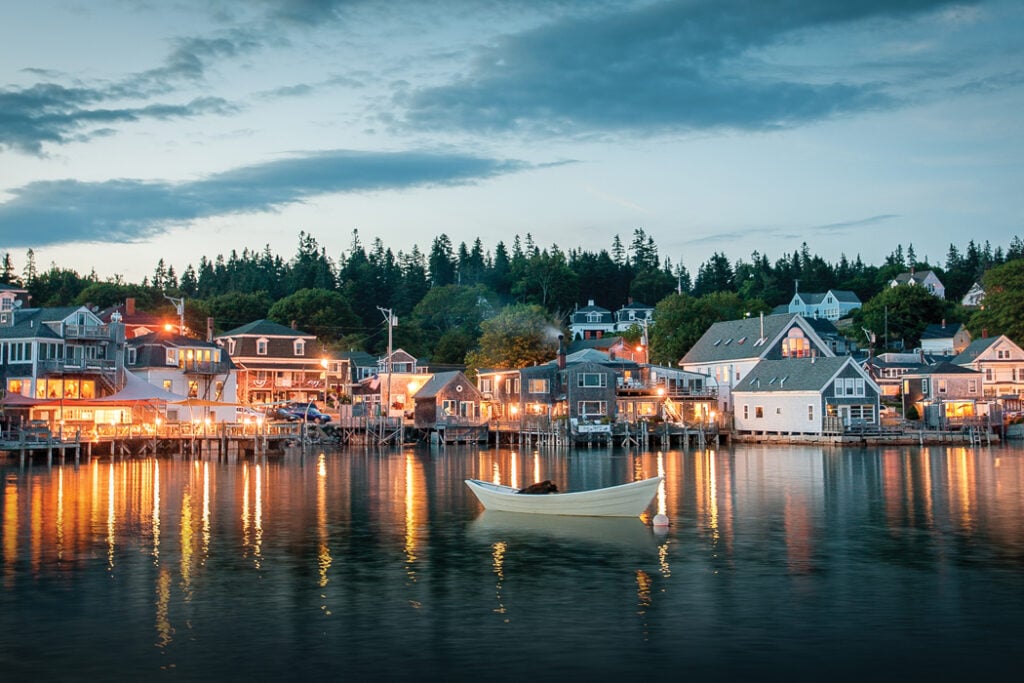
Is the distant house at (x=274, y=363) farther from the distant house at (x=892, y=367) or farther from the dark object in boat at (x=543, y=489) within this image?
the dark object in boat at (x=543, y=489)

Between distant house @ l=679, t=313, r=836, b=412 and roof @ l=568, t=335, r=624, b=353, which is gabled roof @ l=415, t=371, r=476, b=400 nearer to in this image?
distant house @ l=679, t=313, r=836, b=412

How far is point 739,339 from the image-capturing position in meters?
111

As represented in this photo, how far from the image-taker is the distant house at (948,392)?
341 ft

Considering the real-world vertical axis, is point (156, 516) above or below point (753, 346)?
below

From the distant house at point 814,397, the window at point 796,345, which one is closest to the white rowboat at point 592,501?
the distant house at point 814,397

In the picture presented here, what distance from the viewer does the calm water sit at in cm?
2125

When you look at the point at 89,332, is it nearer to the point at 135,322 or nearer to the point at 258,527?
the point at 135,322

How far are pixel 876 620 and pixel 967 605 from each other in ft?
10.0

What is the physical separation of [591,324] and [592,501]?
142 metres

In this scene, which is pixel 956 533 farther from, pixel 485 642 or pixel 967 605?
pixel 485 642

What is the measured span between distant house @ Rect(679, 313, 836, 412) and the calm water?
51.2 m

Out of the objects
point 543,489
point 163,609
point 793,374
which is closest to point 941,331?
point 793,374

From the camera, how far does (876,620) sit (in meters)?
24.2

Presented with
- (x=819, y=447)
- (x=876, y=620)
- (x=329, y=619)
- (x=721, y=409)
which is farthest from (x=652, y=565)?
(x=721, y=409)
